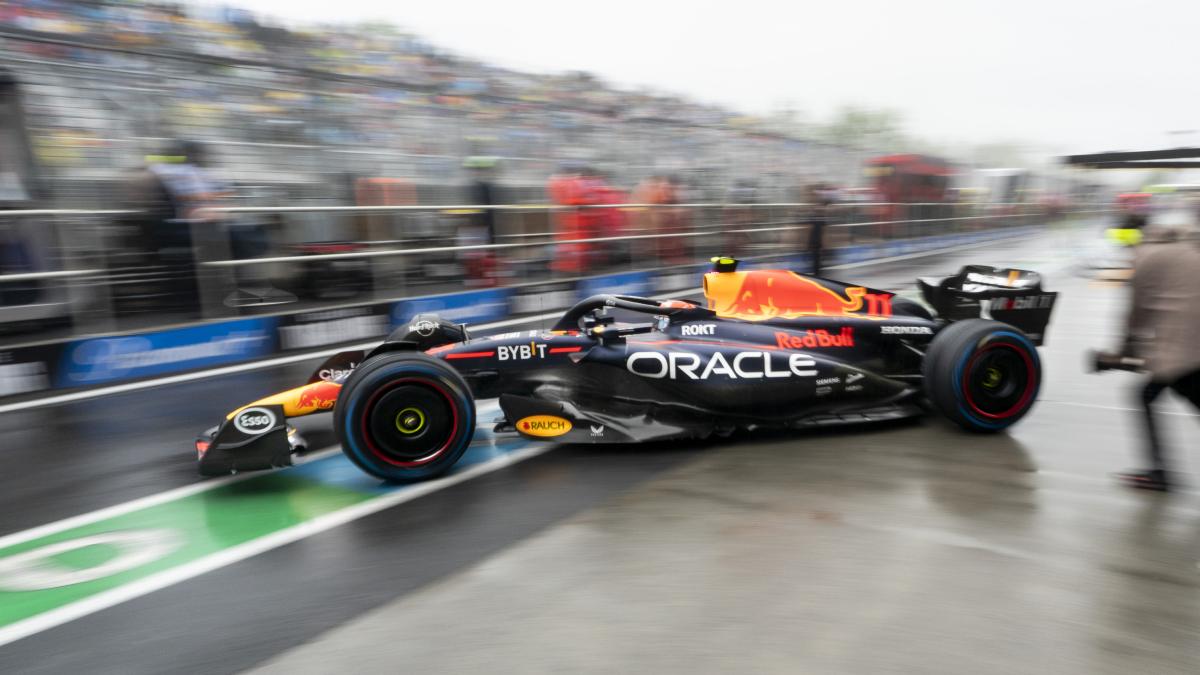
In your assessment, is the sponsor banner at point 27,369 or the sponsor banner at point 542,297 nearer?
the sponsor banner at point 27,369

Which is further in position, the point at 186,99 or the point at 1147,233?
the point at 186,99

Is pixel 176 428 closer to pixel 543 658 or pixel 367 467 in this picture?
pixel 367 467

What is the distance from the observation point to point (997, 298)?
5043mm

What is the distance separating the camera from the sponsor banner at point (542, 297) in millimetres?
9781

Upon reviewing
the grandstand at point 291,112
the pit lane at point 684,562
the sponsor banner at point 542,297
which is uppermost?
the grandstand at point 291,112

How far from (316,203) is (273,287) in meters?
2.11

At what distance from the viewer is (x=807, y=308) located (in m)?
4.98

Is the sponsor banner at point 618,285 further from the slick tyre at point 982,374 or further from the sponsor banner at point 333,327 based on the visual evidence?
the slick tyre at point 982,374

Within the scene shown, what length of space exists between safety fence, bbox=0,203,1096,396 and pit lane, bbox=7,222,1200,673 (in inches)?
59.0

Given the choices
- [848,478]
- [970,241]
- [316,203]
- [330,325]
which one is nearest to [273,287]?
[330,325]

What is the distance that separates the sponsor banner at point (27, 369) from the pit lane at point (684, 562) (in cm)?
119

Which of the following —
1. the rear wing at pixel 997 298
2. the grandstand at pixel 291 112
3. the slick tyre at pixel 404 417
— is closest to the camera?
the slick tyre at pixel 404 417

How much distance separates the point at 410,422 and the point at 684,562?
162cm

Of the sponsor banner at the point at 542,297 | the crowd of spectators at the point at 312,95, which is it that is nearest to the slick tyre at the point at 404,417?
the crowd of spectators at the point at 312,95
